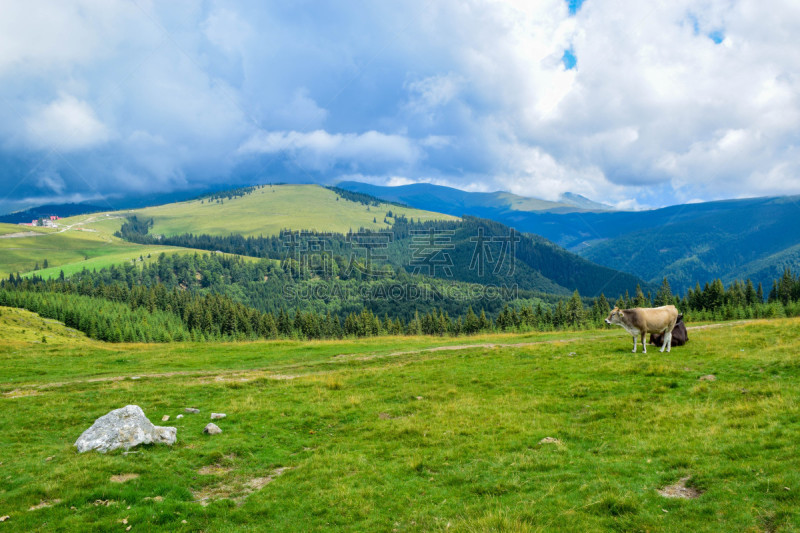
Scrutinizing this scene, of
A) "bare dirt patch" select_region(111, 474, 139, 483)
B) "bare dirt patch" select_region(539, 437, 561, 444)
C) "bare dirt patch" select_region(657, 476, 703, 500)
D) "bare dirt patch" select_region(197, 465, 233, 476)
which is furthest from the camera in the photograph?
"bare dirt patch" select_region(539, 437, 561, 444)

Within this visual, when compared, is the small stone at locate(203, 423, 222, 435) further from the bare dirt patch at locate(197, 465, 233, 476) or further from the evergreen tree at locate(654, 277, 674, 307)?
the evergreen tree at locate(654, 277, 674, 307)

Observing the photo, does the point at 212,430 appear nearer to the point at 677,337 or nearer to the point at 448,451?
the point at 448,451

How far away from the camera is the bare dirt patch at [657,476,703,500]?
9.30 metres

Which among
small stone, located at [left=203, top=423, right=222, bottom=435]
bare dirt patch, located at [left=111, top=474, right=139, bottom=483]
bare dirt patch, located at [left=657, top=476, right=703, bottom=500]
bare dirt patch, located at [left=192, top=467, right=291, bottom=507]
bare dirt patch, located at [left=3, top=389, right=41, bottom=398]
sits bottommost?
bare dirt patch, located at [left=3, top=389, right=41, bottom=398]

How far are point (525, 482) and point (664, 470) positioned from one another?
377cm

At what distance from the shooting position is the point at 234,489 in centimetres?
1237

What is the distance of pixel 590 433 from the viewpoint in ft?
46.9

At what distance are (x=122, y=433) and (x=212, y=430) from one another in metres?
3.31

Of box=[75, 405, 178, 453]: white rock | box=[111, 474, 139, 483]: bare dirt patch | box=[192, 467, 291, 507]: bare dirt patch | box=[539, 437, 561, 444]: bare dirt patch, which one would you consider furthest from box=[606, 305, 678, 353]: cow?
box=[111, 474, 139, 483]: bare dirt patch

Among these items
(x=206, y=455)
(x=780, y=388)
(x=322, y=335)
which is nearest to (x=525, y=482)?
(x=206, y=455)

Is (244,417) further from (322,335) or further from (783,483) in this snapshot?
(322,335)

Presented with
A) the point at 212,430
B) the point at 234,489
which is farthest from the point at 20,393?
the point at 234,489

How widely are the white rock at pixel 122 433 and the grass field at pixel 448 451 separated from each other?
572 millimetres

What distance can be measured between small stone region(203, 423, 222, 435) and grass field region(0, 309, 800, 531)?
0.55m
